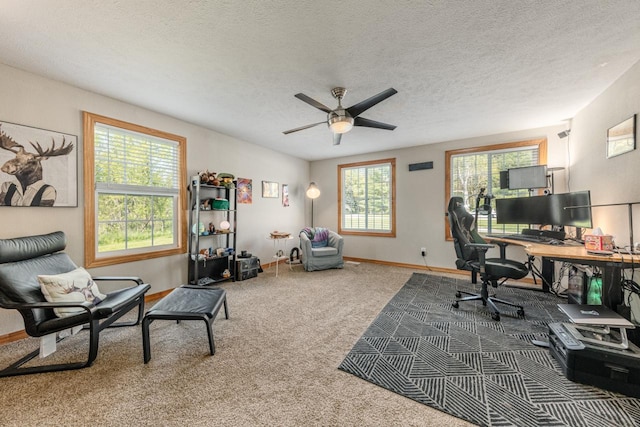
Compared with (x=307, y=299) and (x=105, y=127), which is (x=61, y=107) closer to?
(x=105, y=127)

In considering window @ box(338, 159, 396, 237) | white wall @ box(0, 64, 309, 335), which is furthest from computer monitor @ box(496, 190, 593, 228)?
white wall @ box(0, 64, 309, 335)

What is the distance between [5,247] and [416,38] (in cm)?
369

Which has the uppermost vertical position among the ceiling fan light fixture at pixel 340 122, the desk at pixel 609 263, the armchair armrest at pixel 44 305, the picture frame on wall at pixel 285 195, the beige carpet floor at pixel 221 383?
the ceiling fan light fixture at pixel 340 122

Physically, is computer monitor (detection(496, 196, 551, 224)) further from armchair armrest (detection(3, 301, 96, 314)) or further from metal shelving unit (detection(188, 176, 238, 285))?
armchair armrest (detection(3, 301, 96, 314))

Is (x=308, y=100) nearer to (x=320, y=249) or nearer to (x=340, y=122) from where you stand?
(x=340, y=122)

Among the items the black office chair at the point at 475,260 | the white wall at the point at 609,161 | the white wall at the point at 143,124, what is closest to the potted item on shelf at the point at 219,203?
the white wall at the point at 143,124

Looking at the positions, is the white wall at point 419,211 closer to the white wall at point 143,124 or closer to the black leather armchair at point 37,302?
the white wall at point 143,124

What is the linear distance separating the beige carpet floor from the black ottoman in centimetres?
22

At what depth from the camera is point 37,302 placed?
1891mm

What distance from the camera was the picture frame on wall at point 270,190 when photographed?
203 inches

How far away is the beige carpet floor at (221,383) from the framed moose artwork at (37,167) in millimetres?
1358

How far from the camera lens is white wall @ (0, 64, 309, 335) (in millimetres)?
2330

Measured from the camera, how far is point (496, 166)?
4.38m

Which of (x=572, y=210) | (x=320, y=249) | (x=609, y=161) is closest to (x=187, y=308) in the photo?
(x=320, y=249)
